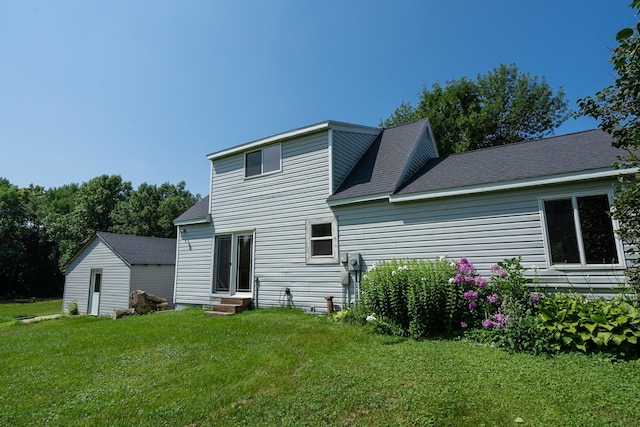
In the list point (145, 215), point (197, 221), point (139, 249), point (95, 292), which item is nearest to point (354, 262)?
point (197, 221)

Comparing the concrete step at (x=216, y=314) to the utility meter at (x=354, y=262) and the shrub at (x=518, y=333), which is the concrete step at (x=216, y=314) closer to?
the utility meter at (x=354, y=262)

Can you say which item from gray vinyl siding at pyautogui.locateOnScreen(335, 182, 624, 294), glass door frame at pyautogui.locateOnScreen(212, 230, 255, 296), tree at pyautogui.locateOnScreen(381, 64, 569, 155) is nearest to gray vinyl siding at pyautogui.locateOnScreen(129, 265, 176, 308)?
glass door frame at pyautogui.locateOnScreen(212, 230, 255, 296)

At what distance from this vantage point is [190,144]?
1336 cm

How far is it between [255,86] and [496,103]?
1767 cm

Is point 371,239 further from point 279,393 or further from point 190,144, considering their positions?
point 190,144

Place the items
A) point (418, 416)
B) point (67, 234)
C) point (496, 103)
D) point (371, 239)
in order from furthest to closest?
point (67, 234) → point (496, 103) → point (371, 239) → point (418, 416)

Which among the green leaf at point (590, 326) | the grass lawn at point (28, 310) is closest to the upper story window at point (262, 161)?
the green leaf at point (590, 326)

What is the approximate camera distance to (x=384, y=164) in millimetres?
9258

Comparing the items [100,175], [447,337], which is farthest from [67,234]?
[447,337]

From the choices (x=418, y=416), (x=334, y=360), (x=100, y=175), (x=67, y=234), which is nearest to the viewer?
(x=418, y=416)

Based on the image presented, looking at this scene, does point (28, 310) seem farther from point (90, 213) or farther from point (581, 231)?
point (581, 231)

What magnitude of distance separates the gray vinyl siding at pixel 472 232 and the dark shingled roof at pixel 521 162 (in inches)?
13.6

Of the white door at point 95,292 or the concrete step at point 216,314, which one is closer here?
the concrete step at point 216,314

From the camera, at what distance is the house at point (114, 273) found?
16.0 metres
